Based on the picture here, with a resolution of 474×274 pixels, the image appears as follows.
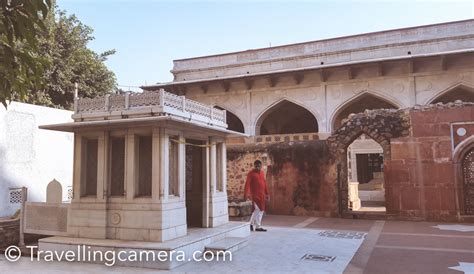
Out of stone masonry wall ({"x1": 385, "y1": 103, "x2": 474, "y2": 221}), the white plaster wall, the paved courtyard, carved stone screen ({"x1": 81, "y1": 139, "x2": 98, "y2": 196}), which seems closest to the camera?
the paved courtyard

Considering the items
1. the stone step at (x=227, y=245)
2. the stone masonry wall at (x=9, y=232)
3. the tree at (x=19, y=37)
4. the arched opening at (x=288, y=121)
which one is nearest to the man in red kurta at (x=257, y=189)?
the stone step at (x=227, y=245)

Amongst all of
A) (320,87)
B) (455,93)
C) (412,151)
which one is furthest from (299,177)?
(455,93)

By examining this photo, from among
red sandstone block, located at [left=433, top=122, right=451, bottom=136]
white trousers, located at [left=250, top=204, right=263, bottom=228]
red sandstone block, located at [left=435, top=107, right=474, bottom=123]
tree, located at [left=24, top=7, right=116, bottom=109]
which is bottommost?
white trousers, located at [left=250, top=204, right=263, bottom=228]

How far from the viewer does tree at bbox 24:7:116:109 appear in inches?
693

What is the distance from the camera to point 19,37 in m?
2.51

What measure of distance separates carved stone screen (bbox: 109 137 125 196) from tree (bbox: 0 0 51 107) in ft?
13.6

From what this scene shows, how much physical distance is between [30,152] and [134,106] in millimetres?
4442

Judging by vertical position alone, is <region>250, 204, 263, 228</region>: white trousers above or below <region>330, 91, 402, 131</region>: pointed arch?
below

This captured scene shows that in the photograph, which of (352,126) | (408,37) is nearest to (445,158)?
(352,126)

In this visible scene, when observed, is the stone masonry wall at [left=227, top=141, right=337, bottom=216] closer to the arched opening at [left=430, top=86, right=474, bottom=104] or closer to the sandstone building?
the sandstone building

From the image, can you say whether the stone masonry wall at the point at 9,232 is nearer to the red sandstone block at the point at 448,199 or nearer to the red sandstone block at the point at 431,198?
the red sandstone block at the point at 431,198

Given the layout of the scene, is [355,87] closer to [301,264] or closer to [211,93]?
[211,93]

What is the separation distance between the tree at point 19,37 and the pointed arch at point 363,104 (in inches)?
665

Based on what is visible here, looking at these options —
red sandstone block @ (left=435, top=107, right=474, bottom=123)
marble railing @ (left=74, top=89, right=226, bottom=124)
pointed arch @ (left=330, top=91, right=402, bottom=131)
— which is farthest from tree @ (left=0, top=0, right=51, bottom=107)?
pointed arch @ (left=330, top=91, right=402, bottom=131)
